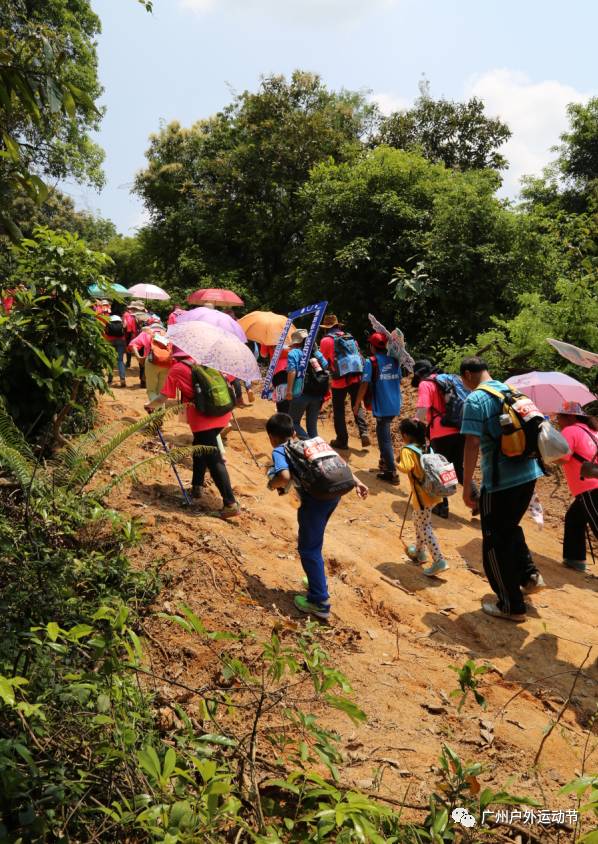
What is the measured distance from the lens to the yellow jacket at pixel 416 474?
6170 mm

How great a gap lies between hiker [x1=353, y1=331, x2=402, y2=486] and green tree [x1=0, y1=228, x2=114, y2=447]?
379 centimetres

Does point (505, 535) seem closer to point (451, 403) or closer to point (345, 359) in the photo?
point (451, 403)

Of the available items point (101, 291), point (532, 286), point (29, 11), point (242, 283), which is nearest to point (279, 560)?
point (101, 291)

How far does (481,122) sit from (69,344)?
22.9 m

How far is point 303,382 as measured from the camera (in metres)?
8.79

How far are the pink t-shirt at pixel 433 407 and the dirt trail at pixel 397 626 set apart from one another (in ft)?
3.82

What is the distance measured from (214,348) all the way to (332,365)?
12.6ft

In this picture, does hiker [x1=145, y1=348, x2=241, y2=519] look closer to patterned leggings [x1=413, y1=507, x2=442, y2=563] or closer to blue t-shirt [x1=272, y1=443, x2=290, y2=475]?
blue t-shirt [x1=272, y1=443, x2=290, y2=475]

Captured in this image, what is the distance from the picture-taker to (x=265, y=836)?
2676mm

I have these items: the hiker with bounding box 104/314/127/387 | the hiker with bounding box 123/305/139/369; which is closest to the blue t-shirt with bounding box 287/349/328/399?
the hiker with bounding box 104/314/127/387

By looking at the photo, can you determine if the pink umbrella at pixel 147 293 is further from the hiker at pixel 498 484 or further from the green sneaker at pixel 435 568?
the hiker at pixel 498 484

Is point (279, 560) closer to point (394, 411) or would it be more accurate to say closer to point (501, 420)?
point (501, 420)

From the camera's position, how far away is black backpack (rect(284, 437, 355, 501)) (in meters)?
4.76

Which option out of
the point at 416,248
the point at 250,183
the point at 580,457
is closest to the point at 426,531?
the point at 580,457
